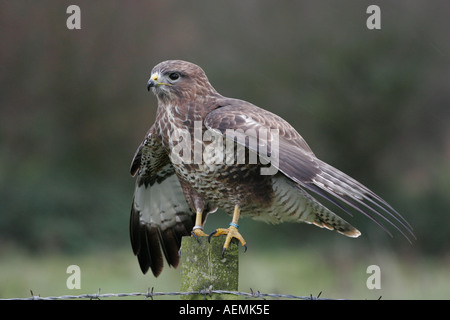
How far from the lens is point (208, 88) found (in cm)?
498

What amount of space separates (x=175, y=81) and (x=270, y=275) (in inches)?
164

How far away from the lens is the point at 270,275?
847 centimetres

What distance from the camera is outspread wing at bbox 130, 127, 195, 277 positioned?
17.6 feet

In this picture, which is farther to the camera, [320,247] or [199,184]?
[320,247]

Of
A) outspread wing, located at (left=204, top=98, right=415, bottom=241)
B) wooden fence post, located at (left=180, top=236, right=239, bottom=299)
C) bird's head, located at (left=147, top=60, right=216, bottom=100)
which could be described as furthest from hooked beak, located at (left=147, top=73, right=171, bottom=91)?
wooden fence post, located at (left=180, top=236, right=239, bottom=299)

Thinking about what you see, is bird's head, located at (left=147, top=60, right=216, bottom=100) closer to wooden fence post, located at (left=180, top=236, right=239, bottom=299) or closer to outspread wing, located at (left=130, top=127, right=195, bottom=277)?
outspread wing, located at (left=130, top=127, right=195, bottom=277)

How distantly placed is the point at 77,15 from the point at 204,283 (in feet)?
31.4

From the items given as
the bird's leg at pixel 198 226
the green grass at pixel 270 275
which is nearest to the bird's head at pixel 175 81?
the bird's leg at pixel 198 226

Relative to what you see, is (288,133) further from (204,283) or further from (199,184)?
(204,283)

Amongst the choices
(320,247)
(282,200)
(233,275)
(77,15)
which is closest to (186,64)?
(282,200)

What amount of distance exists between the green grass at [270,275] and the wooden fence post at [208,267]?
11.7 ft

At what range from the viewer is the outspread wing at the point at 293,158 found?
3.96 metres

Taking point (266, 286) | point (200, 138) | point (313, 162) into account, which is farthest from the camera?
point (266, 286)

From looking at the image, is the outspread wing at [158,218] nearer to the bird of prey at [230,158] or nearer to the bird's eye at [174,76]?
the bird of prey at [230,158]
